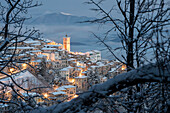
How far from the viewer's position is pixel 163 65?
1584 mm

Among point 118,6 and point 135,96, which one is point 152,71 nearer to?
point 135,96

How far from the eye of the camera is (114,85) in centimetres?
171

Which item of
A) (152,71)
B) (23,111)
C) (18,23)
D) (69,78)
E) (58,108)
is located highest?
(18,23)

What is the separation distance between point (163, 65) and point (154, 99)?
43cm

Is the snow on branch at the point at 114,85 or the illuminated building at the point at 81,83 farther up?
the snow on branch at the point at 114,85

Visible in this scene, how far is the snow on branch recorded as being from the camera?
1.59 m

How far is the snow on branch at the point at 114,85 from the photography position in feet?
5.22

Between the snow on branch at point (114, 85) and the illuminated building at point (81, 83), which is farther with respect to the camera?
the illuminated building at point (81, 83)

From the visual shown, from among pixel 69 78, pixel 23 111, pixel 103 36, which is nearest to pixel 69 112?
pixel 23 111

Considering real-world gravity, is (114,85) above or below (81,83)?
above

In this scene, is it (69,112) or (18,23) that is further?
(18,23)

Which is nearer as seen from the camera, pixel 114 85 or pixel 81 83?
pixel 114 85

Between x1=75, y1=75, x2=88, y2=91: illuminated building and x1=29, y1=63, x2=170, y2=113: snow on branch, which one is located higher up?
x1=29, y1=63, x2=170, y2=113: snow on branch

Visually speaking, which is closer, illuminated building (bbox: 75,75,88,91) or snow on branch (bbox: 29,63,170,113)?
snow on branch (bbox: 29,63,170,113)
